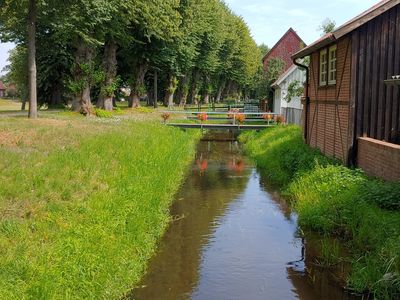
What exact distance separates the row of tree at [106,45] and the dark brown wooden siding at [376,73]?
50.8ft

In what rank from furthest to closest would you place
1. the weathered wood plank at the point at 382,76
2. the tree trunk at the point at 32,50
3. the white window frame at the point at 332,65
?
the tree trunk at the point at 32,50, the white window frame at the point at 332,65, the weathered wood plank at the point at 382,76

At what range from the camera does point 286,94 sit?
39.8 meters

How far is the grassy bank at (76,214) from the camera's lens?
7168 mm

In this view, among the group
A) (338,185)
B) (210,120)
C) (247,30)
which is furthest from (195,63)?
(338,185)

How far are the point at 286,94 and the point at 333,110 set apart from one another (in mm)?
23527

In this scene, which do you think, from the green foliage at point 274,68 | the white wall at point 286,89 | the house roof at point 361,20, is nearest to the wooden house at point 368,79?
Answer: the house roof at point 361,20

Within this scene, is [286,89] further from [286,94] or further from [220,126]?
[220,126]

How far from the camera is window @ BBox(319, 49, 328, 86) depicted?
17719 mm

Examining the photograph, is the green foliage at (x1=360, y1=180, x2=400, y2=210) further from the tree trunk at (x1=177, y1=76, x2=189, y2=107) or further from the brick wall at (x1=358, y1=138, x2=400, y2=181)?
the tree trunk at (x1=177, y1=76, x2=189, y2=107)

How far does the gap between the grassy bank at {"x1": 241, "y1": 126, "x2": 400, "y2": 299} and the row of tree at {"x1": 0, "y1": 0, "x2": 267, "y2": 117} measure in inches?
594

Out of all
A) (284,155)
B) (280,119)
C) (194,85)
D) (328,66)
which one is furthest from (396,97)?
(194,85)

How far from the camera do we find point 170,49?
150 feet

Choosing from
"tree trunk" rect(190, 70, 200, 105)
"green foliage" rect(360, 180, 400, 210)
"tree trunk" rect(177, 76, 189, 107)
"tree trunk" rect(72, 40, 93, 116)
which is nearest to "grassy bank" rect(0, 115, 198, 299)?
"green foliage" rect(360, 180, 400, 210)

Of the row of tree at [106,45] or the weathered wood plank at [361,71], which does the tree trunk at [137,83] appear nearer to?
the row of tree at [106,45]
